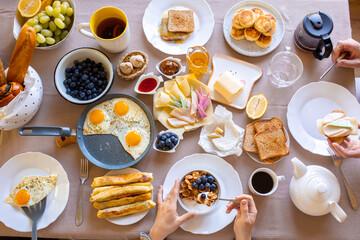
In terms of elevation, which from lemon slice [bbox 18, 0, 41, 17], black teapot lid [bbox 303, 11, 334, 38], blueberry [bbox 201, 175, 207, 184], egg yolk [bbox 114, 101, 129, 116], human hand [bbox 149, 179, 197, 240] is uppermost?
black teapot lid [bbox 303, 11, 334, 38]

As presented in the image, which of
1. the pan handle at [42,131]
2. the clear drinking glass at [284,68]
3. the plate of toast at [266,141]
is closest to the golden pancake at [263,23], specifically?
the clear drinking glass at [284,68]

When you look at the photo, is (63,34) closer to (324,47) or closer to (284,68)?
(284,68)

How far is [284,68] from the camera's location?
1.53 meters

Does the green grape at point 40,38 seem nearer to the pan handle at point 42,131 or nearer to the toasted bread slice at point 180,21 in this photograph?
the pan handle at point 42,131

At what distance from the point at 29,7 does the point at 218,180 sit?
1343 millimetres

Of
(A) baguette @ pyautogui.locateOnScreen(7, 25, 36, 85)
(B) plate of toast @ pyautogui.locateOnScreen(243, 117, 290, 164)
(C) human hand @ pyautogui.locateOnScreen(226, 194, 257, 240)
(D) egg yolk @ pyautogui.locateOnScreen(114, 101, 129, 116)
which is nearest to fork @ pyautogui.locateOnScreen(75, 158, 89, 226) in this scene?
(D) egg yolk @ pyautogui.locateOnScreen(114, 101, 129, 116)

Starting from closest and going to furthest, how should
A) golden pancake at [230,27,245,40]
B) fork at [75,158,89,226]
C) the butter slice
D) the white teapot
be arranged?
the white teapot, fork at [75,158,89,226], the butter slice, golden pancake at [230,27,245,40]

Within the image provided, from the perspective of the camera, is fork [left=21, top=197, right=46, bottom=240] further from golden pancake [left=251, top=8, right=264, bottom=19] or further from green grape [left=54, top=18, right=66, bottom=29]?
golden pancake [left=251, top=8, right=264, bottom=19]

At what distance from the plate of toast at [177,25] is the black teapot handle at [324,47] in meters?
0.59

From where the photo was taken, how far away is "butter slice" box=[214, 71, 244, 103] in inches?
56.9

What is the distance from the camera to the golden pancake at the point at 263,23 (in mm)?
1489

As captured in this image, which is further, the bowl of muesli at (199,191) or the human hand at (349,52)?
the human hand at (349,52)

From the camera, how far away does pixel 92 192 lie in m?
1.38

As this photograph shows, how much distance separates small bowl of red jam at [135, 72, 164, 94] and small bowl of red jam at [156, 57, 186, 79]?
5 cm
